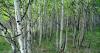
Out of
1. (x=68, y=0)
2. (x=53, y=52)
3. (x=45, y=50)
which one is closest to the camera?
(x=53, y=52)

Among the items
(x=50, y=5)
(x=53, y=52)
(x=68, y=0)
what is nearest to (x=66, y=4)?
(x=68, y=0)

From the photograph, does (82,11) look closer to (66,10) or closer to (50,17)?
(66,10)

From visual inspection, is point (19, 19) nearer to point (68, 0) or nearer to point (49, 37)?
point (68, 0)

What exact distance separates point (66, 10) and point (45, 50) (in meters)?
11.1

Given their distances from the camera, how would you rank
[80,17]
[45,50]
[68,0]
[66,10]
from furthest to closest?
[66,10]
[68,0]
[80,17]
[45,50]

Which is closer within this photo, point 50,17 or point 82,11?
point 82,11

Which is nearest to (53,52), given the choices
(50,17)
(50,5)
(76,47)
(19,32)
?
(76,47)

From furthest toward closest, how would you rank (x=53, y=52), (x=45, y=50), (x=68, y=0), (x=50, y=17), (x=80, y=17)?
(x=50, y=17), (x=68, y=0), (x=80, y=17), (x=45, y=50), (x=53, y=52)

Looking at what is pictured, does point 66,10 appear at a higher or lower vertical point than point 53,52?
higher

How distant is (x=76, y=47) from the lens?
28.6 metres

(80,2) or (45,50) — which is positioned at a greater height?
(80,2)

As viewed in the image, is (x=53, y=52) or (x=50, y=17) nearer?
(x=53, y=52)

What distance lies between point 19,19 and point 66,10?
31.7m

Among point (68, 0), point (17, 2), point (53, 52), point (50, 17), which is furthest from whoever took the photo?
point (50, 17)
